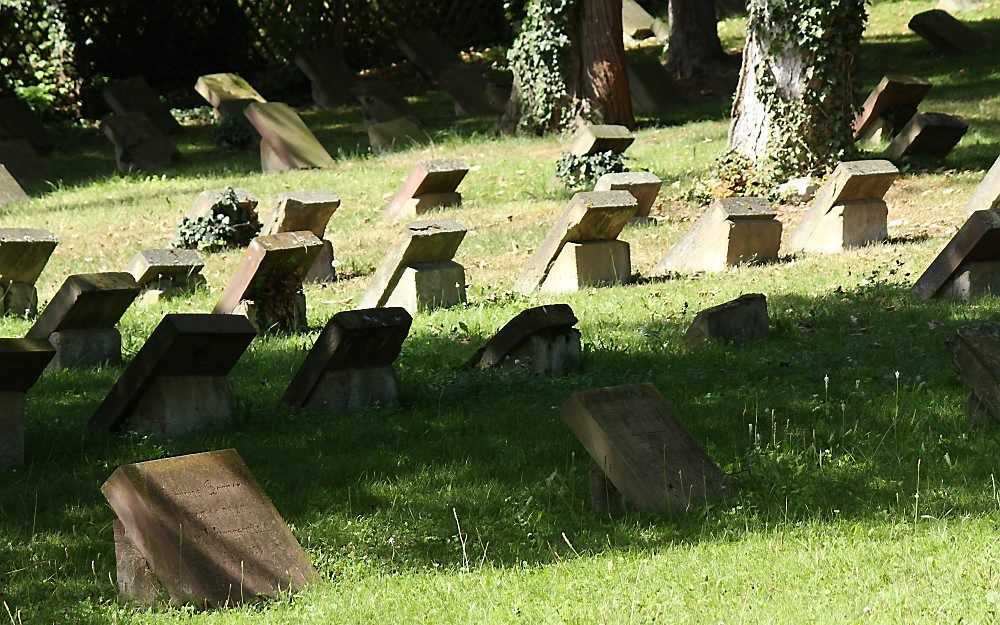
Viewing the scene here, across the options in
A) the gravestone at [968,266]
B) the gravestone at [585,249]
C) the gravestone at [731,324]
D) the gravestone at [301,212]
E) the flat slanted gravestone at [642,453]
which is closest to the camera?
the flat slanted gravestone at [642,453]

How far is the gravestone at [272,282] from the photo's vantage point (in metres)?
9.51

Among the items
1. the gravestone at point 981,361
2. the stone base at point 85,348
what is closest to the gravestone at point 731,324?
the gravestone at point 981,361

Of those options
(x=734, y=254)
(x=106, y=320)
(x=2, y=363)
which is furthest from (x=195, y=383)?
(x=734, y=254)

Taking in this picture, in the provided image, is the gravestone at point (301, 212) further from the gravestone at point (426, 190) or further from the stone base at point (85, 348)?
the stone base at point (85, 348)

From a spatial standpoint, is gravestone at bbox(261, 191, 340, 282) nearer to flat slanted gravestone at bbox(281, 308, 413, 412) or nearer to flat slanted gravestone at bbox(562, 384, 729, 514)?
flat slanted gravestone at bbox(281, 308, 413, 412)

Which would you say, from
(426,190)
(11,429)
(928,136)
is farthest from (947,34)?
(11,429)

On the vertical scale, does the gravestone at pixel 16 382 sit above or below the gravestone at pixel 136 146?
above

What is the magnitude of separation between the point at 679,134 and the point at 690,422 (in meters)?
12.5

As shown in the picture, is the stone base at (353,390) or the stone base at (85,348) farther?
the stone base at (85,348)

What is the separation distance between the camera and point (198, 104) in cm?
2564

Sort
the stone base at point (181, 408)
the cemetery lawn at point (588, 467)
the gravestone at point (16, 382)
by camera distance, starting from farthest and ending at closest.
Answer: the stone base at point (181, 408), the gravestone at point (16, 382), the cemetery lawn at point (588, 467)

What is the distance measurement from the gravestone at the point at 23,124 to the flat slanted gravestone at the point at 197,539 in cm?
1784

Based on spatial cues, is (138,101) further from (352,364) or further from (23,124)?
(352,364)

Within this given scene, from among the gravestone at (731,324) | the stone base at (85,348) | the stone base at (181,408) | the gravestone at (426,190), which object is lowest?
the gravestone at (426,190)
